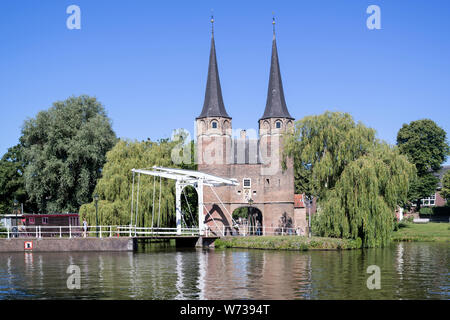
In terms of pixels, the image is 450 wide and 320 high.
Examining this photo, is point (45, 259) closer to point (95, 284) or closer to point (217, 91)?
point (95, 284)

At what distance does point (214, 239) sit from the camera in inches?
1379

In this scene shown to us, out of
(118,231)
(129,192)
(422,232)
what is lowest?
(422,232)

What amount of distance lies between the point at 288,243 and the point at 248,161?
12.2 metres

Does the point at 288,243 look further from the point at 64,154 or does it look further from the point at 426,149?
the point at 426,149

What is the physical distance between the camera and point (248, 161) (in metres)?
41.7

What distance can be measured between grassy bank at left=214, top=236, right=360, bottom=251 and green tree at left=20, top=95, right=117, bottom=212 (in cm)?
1320

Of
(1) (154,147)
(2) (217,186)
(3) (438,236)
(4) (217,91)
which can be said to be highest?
(4) (217,91)

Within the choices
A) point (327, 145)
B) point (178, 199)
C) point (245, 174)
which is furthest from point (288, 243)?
point (245, 174)

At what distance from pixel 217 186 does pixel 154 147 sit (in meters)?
5.91

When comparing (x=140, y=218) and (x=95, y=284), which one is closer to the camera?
(x=95, y=284)

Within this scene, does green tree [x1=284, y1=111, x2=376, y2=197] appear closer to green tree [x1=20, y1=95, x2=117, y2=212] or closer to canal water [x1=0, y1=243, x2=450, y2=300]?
canal water [x1=0, y1=243, x2=450, y2=300]

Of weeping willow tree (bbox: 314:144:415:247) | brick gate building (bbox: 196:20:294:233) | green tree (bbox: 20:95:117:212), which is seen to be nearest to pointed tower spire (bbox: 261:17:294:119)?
brick gate building (bbox: 196:20:294:233)
